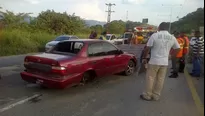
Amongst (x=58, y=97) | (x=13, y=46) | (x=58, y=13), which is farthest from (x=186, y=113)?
(x=58, y=13)

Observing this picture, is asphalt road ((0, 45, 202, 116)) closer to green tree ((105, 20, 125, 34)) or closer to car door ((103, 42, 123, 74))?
car door ((103, 42, 123, 74))

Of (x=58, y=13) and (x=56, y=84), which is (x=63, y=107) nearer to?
(x=56, y=84)

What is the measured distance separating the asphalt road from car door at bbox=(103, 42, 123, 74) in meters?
0.44

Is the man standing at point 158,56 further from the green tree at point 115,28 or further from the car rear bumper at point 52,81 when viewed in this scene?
the green tree at point 115,28

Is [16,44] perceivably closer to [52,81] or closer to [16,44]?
[16,44]

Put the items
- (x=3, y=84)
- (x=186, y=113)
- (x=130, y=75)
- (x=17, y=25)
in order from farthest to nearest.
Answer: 1. (x=17, y=25)
2. (x=130, y=75)
3. (x=3, y=84)
4. (x=186, y=113)

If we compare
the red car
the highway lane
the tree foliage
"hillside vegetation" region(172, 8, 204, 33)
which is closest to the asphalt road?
the highway lane

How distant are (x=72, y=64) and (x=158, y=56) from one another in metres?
2.02

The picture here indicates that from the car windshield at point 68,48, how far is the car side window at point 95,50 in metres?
0.28

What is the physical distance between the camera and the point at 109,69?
729cm

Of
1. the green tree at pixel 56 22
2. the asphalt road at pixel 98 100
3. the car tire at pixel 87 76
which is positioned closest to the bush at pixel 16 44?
the asphalt road at pixel 98 100

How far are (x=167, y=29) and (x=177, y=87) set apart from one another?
7.43ft

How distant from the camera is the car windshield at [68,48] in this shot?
6.60 m

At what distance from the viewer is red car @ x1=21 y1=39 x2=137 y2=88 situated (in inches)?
224
